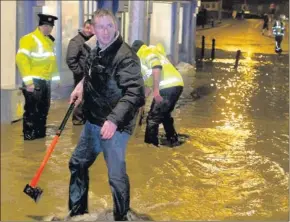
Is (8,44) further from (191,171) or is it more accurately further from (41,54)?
(191,171)

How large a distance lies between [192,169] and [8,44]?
3175mm

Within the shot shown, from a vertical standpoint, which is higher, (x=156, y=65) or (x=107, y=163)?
(x=156, y=65)

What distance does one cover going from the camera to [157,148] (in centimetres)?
848

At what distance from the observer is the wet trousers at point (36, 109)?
27.3 ft

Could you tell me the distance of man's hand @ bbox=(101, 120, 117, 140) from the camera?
4.95 m

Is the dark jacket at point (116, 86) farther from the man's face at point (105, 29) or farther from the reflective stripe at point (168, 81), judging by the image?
the reflective stripe at point (168, 81)

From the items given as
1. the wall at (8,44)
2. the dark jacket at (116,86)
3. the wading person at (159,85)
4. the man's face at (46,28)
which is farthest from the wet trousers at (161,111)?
the dark jacket at (116,86)

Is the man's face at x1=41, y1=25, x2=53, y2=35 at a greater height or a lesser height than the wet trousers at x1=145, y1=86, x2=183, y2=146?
greater

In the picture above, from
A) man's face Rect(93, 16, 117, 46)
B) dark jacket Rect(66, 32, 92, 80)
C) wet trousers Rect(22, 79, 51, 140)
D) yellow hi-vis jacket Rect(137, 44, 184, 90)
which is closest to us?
man's face Rect(93, 16, 117, 46)

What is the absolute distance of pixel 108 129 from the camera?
4945 mm

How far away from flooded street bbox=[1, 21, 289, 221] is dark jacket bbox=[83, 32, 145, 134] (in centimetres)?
113

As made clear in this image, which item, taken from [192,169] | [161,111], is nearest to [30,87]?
[161,111]

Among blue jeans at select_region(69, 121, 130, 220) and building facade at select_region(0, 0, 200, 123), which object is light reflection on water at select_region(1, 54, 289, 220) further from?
building facade at select_region(0, 0, 200, 123)

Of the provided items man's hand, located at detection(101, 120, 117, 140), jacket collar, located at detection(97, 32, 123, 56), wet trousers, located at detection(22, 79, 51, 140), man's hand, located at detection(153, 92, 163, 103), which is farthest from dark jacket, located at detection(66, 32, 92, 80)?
man's hand, located at detection(101, 120, 117, 140)
